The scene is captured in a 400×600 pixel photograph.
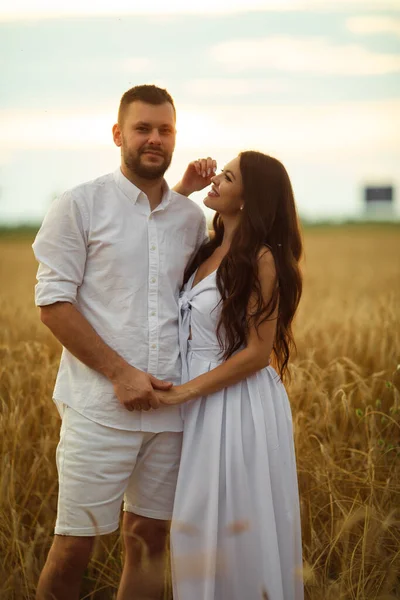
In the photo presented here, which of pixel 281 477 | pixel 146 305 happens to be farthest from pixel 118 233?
pixel 281 477

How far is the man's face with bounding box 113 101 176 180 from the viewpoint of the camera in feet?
9.36

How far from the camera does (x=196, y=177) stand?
3201 millimetres

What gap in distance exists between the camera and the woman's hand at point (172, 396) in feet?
9.00

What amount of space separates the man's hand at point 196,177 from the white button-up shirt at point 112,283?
0.31 metres

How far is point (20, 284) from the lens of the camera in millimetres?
9742

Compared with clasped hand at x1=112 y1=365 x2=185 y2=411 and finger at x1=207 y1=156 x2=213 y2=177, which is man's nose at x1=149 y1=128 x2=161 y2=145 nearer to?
finger at x1=207 y1=156 x2=213 y2=177

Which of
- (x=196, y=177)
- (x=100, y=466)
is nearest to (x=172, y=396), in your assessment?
(x=100, y=466)

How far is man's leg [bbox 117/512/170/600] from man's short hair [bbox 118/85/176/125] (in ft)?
4.87

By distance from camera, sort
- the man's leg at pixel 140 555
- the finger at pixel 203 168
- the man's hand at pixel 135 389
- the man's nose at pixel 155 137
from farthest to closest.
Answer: the finger at pixel 203 168
the man's leg at pixel 140 555
the man's nose at pixel 155 137
the man's hand at pixel 135 389

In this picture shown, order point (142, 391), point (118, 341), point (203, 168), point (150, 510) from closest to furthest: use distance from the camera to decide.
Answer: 1. point (142, 391)
2. point (118, 341)
3. point (150, 510)
4. point (203, 168)

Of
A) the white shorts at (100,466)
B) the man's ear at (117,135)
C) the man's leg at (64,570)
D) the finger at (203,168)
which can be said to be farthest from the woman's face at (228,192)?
the man's leg at (64,570)

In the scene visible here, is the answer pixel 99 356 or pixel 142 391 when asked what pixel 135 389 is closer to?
pixel 142 391

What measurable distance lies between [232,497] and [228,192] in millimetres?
1092

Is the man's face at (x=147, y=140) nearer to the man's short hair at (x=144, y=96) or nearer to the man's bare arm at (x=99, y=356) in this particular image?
the man's short hair at (x=144, y=96)
